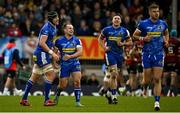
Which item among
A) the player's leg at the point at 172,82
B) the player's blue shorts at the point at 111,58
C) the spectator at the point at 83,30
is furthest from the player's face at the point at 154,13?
the spectator at the point at 83,30

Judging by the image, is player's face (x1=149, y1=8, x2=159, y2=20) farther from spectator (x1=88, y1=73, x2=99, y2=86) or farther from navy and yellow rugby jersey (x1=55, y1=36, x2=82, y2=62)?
spectator (x1=88, y1=73, x2=99, y2=86)

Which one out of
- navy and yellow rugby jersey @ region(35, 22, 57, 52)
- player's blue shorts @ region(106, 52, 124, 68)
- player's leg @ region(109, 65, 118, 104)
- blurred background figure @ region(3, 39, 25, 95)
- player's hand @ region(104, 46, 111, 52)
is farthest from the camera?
blurred background figure @ region(3, 39, 25, 95)

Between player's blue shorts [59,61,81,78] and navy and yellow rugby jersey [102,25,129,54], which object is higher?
navy and yellow rugby jersey [102,25,129,54]

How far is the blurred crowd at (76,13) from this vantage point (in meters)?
31.0

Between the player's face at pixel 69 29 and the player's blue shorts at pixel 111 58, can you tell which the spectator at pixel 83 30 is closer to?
the player's blue shorts at pixel 111 58

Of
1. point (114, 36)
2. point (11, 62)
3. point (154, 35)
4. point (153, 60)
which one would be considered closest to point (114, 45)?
point (114, 36)

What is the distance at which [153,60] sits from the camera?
61.5 feet

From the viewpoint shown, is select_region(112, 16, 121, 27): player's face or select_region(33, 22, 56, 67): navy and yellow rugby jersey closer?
select_region(33, 22, 56, 67): navy and yellow rugby jersey

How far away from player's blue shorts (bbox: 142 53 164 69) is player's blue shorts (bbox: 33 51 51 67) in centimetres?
252

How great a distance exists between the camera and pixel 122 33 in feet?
70.7

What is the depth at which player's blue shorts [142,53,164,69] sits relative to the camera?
18.7 metres

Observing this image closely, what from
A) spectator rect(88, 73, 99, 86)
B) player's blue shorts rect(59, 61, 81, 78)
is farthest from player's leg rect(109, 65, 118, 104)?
spectator rect(88, 73, 99, 86)

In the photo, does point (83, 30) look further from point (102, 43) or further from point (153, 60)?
point (153, 60)

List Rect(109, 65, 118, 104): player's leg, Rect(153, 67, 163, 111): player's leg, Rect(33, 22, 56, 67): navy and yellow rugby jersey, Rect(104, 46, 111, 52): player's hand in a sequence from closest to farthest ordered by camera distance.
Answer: Rect(153, 67, 163, 111): player's leg < Rect(33, 22, 56, 67): navy and yellow rugby jersey < Rect(109, 65, 118, 104): player's leg < Rect(104, 46, 111, 52): player's hand
